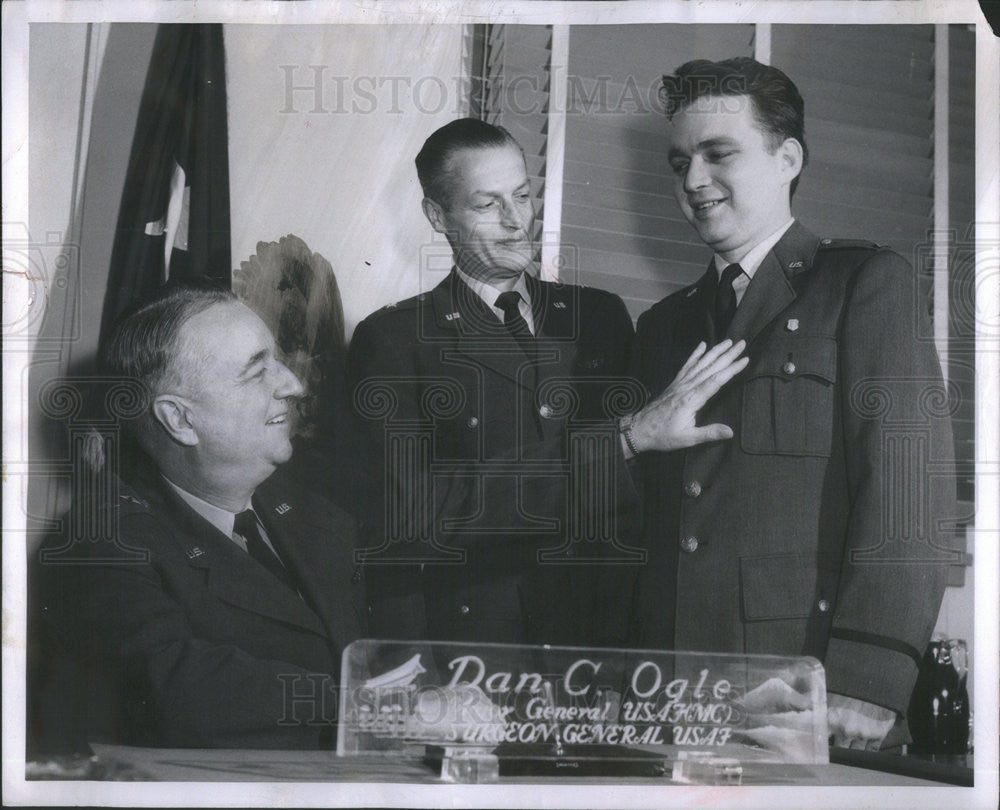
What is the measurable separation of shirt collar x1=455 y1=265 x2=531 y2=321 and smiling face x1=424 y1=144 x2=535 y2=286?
21 millimetres

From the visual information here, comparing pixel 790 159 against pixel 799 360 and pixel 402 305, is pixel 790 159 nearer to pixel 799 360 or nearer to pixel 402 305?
pixel 799 360

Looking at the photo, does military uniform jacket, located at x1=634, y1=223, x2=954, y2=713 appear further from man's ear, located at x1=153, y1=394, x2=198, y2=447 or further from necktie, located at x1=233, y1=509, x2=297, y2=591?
man's ear, located at x1=153, y1=394, x2=198, y2=447

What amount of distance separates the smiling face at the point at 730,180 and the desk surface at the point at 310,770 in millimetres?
1067

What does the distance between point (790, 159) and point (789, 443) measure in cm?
60

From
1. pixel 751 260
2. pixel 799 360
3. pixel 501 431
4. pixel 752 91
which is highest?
pixel 752 91

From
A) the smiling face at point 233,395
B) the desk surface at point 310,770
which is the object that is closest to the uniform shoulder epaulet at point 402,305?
the smiling face at point 233,395

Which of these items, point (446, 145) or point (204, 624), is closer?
point (204, 624)

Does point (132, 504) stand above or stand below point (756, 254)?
below

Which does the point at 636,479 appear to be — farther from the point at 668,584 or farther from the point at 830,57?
the point at 830,57

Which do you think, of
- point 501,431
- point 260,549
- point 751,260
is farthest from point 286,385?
point 751,260

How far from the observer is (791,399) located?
2389 mm

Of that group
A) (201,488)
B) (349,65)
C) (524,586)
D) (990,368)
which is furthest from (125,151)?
(990,368)

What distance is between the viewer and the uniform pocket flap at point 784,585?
237cm

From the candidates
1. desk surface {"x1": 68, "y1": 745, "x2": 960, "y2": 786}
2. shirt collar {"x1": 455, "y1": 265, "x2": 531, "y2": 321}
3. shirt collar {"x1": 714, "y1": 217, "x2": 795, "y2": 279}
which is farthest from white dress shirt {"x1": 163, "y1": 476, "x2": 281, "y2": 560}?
shirt collar {"x1": 714, "y1": 217, "x2": 795, "y2": 279}
